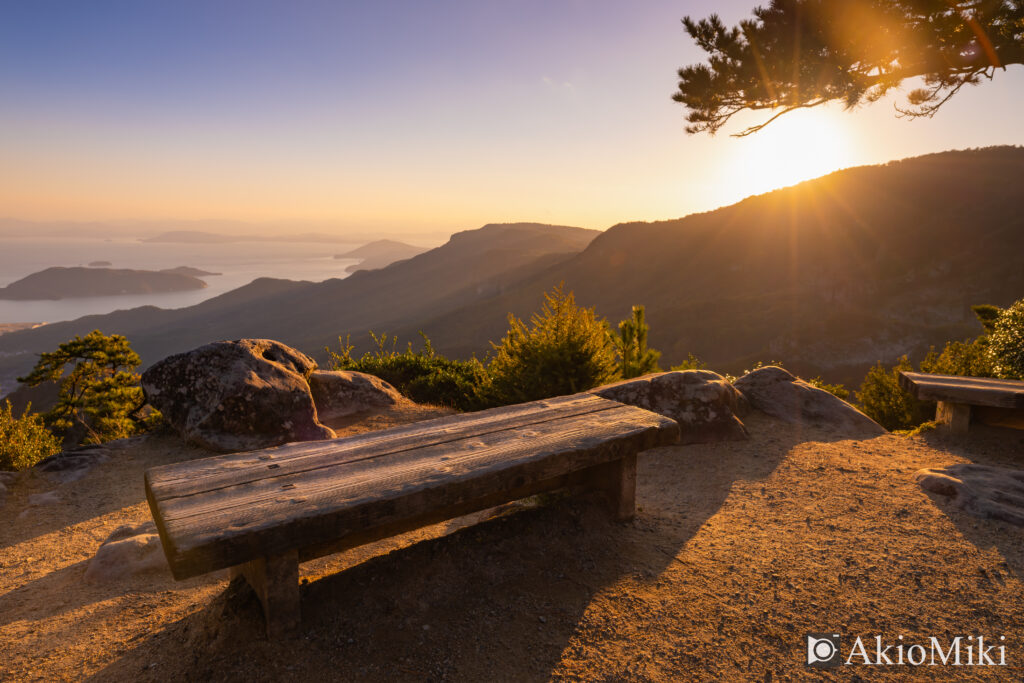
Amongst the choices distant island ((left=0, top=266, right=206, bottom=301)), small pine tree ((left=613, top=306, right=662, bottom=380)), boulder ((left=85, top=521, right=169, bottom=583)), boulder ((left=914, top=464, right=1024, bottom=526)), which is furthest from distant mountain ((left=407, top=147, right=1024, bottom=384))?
distant island ((left=0, top=266, right=206, bottom=301))

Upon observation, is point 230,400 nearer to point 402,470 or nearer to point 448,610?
point 402,470

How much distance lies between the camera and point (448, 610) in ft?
8.40

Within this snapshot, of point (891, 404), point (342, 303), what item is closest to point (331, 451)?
point (891, 404)

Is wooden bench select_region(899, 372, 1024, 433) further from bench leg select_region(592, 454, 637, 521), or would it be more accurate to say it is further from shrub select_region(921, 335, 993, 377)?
bench leg select_region(592, 454, 637, 521)

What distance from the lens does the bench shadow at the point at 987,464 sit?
11.0ft

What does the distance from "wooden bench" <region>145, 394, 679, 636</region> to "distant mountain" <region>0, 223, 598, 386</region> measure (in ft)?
263

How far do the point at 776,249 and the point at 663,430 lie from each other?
218 feet

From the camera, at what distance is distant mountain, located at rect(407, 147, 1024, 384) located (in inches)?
1646

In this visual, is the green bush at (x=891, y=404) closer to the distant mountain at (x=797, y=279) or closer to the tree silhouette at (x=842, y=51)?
the tree silhouette at (x=842, y=51)

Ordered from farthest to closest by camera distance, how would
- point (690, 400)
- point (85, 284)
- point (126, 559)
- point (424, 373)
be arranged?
1. point (85, 284)
2. point (424, 373)
3. point (690, 400)
4. point (126, 559)

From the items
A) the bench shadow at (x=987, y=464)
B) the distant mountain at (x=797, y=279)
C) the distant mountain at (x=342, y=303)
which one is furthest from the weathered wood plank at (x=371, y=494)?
the distant mountain at (x=342, y=303)

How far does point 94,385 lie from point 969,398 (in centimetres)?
1188

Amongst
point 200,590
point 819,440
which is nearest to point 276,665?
point 200,590

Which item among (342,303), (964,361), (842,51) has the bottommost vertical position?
(342,303)
